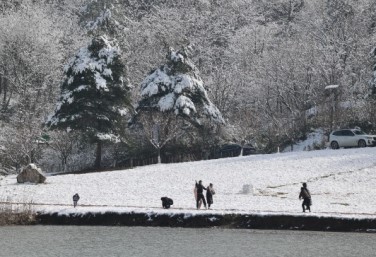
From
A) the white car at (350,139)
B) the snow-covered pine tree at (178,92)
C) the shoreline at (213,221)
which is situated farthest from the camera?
the snow-covered pine tree at (178,92)

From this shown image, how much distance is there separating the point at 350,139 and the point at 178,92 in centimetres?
1626

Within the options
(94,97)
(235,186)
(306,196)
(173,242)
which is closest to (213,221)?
(173,242)

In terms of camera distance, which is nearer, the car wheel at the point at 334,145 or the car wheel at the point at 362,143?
the car wheel at the point at 362,143

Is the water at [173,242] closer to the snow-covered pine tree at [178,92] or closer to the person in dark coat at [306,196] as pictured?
the person in dark coat at [306,196]

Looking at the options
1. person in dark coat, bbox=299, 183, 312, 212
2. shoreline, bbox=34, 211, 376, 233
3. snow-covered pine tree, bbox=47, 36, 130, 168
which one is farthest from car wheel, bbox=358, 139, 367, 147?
shoreline, bbox=34, 211, 376, 233

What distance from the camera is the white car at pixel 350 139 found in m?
51.2

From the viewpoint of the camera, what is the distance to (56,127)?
5319cm

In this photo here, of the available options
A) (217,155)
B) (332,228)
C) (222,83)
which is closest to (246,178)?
(332,228)

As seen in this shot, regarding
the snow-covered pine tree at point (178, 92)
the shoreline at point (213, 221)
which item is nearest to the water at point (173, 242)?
the shoreline at point (213, 221)

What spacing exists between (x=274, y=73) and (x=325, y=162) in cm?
3113

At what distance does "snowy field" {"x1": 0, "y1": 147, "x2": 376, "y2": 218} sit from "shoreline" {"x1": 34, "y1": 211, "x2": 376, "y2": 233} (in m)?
0.36

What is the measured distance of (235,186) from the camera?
134 ft

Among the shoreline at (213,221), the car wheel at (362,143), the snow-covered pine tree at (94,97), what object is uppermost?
the snow-covered pine tree at (94,97)

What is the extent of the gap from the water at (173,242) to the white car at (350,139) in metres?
24.3
